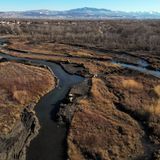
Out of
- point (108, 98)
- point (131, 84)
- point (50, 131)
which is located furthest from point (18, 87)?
point (131, 84)

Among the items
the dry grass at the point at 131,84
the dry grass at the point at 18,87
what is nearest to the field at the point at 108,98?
the dry grass at the point at 131,84

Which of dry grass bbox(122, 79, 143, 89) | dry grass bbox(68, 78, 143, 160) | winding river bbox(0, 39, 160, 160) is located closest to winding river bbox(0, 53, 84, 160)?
winding river bbox(0, 39, 160, 160)

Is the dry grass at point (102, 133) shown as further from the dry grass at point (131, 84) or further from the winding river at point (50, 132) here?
the dry grass at point (131, 84)

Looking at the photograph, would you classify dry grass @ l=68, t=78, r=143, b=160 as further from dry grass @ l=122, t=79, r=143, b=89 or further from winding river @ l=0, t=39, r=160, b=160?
dry grass @ l=122, t=79, r=143, b=89

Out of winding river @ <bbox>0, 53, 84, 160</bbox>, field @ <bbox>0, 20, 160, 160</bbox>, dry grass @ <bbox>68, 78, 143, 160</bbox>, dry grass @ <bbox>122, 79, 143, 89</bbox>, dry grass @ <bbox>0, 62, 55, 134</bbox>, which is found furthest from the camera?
dry grass @ <bbox>122, 79, 143, 89</bbox>

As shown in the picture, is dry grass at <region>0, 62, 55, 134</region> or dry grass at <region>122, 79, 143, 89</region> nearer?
dry grass at <region>0, 62, 55, 134</region>

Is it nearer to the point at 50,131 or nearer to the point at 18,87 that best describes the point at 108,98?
the point at 18,87
